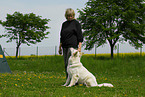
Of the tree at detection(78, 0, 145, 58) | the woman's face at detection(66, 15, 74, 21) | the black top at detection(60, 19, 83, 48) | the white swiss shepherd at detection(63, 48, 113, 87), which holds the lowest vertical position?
the white swiss shepherd at detection(63, 48, 113, 87)

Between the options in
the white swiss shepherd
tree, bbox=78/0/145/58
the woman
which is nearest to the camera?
the white swiss shepherd

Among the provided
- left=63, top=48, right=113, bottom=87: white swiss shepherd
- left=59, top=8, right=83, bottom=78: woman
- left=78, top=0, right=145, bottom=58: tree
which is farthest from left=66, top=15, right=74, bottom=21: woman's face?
left=78, top=0, right=145, bottom=58: tree

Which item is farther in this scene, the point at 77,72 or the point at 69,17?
the point at 69,17

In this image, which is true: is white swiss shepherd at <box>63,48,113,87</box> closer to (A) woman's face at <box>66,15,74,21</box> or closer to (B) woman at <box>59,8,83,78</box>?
(B) woman at <box>59,8,83,78</box>

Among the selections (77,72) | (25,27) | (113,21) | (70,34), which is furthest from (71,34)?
(25,27)

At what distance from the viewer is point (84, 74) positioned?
6258mm

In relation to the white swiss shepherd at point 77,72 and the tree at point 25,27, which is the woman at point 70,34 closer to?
the white swiss shepherd at point 77,72

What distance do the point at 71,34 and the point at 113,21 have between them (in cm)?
2592

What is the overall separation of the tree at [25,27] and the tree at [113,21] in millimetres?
12341

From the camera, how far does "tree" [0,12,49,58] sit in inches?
1571

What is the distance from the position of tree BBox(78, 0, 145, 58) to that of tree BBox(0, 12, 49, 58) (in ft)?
40.5

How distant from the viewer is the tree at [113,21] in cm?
3016

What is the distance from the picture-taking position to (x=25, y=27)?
4134 cm

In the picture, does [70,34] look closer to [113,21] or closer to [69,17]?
[69,17]
